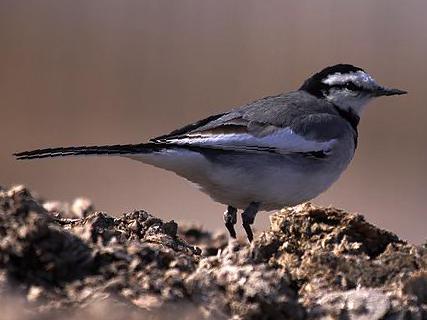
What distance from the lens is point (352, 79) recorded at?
29.1 ft

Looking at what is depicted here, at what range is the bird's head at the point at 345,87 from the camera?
887cm

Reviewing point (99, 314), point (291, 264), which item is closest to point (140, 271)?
point (99, 314)

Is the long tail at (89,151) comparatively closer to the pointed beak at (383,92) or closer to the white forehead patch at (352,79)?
the white forehead patch at (352,79)

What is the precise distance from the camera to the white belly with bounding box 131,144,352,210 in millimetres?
7707

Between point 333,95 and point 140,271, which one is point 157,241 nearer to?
point 140,271

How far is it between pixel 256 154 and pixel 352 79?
1.53 m

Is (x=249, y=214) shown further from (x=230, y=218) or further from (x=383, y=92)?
(x=383, y=92)

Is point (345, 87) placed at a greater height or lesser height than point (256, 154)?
greater

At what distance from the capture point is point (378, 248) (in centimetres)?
578

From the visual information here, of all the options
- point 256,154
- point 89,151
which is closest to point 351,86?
point 256,154

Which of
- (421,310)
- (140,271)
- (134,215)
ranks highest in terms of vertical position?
(134,215)

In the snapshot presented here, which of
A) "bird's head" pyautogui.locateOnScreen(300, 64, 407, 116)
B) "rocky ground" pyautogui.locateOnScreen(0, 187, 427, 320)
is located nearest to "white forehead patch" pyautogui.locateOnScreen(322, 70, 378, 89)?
Answer: "bird's head" pyautogui.locateOnScreen(300, 64, 407, 116)

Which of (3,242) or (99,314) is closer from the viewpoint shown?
(99,314)

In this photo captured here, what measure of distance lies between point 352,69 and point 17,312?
5.22m
